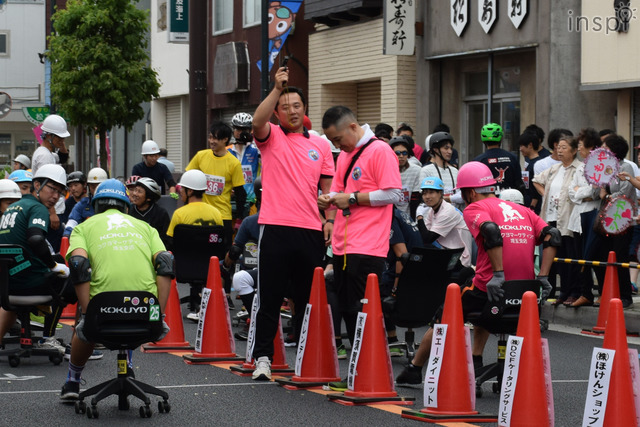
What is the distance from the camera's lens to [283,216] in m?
9.54

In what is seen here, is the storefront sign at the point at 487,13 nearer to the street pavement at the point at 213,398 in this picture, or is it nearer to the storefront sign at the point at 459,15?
the storefront sign at the point at 459,15

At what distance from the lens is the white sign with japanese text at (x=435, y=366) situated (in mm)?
7980

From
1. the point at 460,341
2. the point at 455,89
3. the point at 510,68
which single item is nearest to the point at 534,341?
the point at 460,341

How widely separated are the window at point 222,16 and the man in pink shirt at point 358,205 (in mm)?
23407

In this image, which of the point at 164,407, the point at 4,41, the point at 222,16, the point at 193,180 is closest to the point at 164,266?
the point at 164,407

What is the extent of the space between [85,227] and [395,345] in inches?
138

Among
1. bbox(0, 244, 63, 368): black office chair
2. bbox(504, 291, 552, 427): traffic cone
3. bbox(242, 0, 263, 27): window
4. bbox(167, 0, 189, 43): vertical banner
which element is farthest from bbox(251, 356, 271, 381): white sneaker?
bbox(167, 0, 189, 43): vertical banner

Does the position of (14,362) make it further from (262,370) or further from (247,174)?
(247,174)

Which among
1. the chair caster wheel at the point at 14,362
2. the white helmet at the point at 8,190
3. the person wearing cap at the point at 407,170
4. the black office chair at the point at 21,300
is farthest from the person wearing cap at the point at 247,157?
the chair caster wheel at the point at 14,362

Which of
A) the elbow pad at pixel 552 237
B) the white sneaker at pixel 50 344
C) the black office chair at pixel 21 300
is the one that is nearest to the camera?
the elbow pad at pixel 552 237

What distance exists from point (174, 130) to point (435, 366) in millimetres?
31159

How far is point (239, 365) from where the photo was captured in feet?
34.1

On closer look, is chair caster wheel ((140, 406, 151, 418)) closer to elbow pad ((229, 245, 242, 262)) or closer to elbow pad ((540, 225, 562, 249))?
elbow pad ((540, 225, 562, 249))

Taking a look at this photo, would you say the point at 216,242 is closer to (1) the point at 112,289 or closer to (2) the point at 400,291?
(2) the point at 400,291
